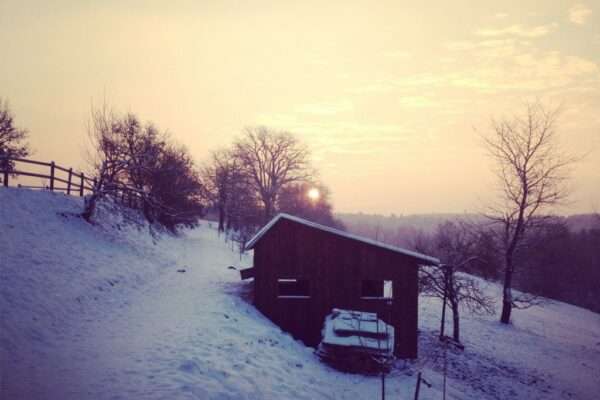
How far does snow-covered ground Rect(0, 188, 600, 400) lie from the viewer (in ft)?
26.9

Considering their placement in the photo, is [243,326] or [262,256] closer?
[243,326]

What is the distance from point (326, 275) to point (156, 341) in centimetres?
842

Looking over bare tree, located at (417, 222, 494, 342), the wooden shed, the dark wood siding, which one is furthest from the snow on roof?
bare tree, located at (417, 222, 494, 342)

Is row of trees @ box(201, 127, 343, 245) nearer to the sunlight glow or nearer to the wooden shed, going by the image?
the sunlight glow

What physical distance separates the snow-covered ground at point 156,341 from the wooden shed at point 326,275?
1.22 meters

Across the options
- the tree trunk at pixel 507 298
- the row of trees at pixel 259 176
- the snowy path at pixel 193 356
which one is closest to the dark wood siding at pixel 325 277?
the snowy path at pixel 193 356

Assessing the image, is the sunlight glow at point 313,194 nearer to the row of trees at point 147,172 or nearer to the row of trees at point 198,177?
the row of trees at point 198,177

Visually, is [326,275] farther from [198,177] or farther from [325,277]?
[198,177]

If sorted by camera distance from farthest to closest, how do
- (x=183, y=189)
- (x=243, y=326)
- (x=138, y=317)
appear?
(x=183, y=189) → (x=243, y=326) → (x=138, y=317)

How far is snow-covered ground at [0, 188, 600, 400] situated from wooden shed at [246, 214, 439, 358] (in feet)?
4.02

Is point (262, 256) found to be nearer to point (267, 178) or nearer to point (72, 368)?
point (72, 368)

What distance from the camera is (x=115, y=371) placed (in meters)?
8.24

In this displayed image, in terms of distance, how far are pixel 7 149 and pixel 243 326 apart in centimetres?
3330

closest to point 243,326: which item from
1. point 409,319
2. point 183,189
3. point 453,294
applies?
point 409,319
